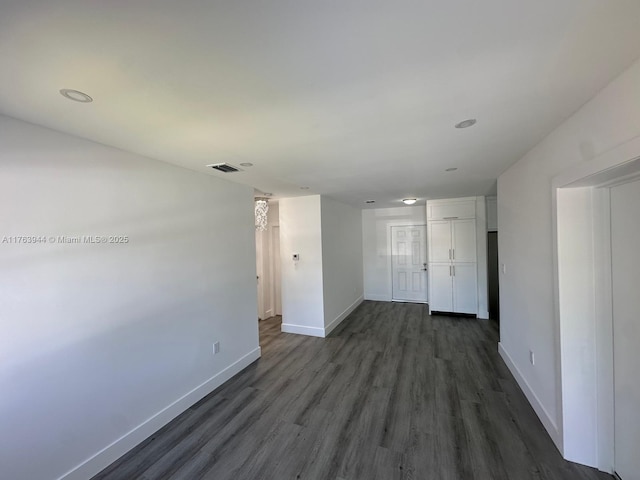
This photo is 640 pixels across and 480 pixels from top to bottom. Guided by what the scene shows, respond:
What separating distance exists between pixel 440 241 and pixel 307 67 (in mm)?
5072

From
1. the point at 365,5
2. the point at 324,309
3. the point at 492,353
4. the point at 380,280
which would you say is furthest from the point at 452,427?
the point at 380,280

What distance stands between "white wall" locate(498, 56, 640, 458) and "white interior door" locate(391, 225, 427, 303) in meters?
2.98

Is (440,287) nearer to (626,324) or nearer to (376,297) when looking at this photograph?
(376,297)

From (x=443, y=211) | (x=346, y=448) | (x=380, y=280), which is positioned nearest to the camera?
(x=346, y=448)

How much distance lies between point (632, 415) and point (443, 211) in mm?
4175

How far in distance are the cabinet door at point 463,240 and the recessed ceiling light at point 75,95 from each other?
18.5ft

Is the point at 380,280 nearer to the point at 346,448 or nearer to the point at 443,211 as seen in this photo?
the point at 443,211

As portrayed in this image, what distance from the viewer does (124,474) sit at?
1.92 meters

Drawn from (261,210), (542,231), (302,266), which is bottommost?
(302,266)

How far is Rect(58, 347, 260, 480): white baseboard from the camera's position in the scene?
1865mm

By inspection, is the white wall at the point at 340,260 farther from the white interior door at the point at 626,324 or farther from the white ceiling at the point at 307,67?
the white interior door at the point at 626,324

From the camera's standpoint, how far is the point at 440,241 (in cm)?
547

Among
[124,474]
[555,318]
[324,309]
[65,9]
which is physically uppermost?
[65,9]
